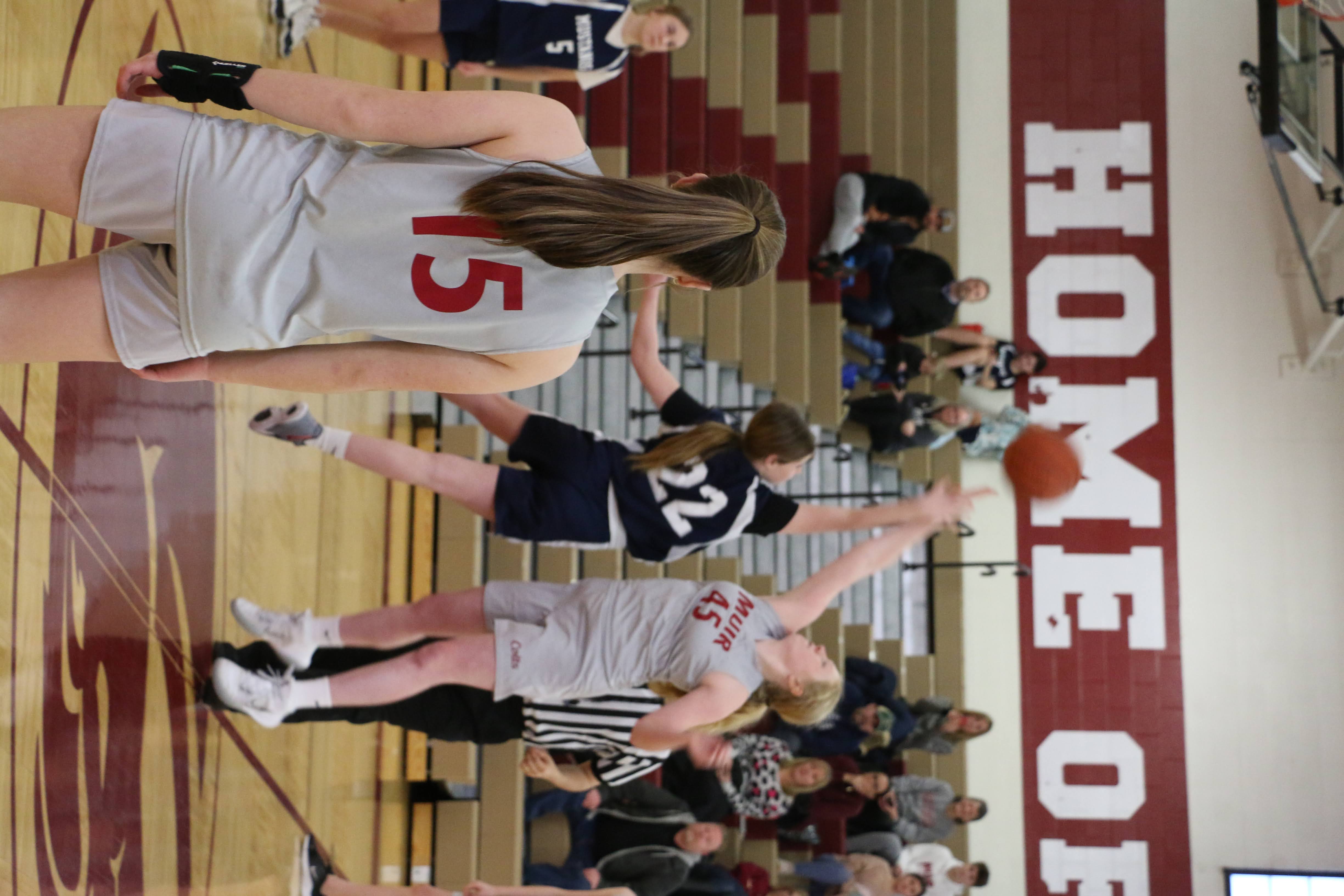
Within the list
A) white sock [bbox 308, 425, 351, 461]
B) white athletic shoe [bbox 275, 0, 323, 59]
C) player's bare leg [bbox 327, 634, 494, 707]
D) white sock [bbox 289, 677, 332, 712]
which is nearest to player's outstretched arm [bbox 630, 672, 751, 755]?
player's bare leg [bbox 327, 634, 494, 707]

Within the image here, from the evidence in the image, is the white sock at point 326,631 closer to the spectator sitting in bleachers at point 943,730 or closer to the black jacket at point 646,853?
the black jacket at point 646,853

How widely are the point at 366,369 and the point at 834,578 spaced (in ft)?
6.02

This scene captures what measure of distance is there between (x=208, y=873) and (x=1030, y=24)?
21.8ft

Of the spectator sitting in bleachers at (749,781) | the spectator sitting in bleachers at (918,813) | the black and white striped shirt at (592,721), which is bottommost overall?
the spectator sitting in bleachers at (918,813)

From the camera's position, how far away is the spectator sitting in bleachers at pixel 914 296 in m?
6.53

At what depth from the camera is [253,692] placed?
9.28ft

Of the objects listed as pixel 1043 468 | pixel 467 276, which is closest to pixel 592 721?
pixel 467 276

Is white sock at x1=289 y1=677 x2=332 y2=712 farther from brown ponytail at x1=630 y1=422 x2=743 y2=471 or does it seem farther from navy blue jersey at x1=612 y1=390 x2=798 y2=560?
brown ponytail at x1=630 y1=422 x2=743 y2=471

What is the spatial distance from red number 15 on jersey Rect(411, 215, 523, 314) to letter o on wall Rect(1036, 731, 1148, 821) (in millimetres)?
5867

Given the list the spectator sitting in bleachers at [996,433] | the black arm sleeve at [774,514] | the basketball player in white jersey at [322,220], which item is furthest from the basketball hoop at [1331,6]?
the spectator sitting in bleachers at [996,433]

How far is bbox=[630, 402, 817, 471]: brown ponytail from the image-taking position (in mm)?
3080

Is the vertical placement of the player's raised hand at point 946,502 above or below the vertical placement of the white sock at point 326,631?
above

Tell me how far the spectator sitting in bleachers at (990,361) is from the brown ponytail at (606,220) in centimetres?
527

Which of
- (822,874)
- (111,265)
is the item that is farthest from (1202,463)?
(111,265)
